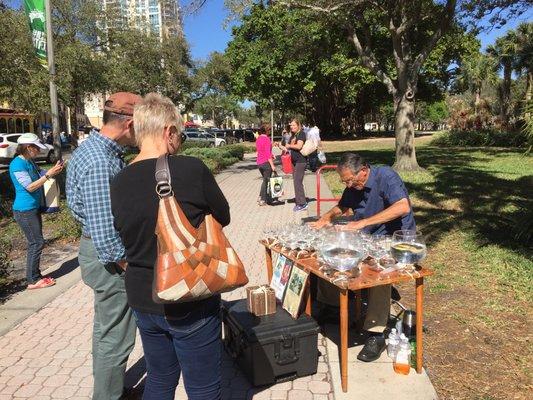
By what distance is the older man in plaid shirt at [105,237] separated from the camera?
2527 millimetres

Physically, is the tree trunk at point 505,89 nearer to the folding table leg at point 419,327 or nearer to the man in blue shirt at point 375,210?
the man in blue shirt at point 375,210

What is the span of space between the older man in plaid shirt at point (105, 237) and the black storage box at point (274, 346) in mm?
888

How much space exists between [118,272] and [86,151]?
73 cm

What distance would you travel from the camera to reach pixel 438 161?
18750 millimetres

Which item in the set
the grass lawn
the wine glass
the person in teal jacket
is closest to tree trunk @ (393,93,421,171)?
the grass lawn

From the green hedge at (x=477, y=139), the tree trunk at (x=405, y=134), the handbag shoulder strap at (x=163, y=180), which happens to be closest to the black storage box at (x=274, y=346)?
the handbag shoulder strap at (x=163, y=180)

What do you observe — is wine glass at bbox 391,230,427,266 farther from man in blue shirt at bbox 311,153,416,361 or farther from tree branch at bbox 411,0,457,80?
tree branch at bbox 411,0,457,80

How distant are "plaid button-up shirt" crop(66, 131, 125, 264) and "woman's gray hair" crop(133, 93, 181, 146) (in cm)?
52

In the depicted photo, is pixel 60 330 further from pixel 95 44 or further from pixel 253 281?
pixel 95 44

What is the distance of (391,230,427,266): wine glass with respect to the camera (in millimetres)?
3166

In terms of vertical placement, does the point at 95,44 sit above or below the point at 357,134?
above

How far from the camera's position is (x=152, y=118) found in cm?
216

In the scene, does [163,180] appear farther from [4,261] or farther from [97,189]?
[4,261]

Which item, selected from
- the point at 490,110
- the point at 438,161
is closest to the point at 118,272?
the point at 438,161
